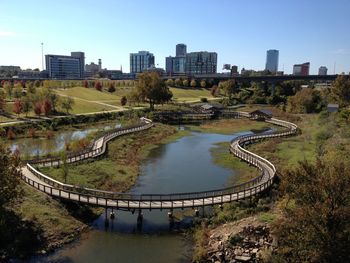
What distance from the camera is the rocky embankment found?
24781 millimetres

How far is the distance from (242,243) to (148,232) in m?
8.03

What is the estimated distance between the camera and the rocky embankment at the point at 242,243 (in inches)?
976

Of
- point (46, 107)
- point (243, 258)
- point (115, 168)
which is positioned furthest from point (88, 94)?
point (243, 258)

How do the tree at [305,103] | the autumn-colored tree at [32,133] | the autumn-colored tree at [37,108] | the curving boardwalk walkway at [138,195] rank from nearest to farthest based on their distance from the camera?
the curving boardwalk walkway at [138,195] → the autumn-colored tree at [32,133] → the autumn-colored tree at [37,108] → the tree at [305,103]

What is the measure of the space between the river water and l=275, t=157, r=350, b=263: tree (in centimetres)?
892

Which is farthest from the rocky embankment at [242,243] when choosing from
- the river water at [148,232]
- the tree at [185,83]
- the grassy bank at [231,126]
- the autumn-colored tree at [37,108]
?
the tree at [185,83]

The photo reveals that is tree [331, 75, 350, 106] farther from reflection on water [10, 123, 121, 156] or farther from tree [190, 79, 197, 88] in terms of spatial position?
tree [190, 79, 197, 88]

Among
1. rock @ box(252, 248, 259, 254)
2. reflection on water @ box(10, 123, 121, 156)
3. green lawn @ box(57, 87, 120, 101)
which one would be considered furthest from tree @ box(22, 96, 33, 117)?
rock @ box(252, 248, 259, 254)

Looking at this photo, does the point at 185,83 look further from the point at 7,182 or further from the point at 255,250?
the point at 255,250

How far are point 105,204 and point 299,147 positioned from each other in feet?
121

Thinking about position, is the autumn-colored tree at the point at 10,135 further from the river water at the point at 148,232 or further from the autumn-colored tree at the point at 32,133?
the river water at the point at 148,232

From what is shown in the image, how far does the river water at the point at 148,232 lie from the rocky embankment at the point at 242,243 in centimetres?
217

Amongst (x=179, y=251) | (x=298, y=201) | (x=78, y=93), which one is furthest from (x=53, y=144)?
(x=78, y=93)

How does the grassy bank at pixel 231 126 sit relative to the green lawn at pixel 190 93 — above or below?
below
